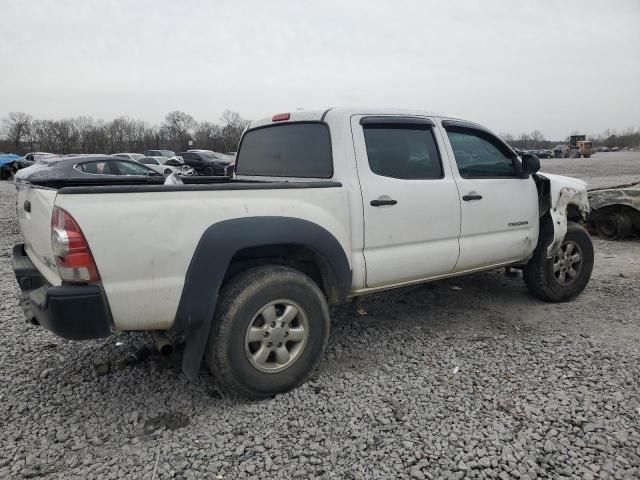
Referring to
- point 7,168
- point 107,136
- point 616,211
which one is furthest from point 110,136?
point 616,211

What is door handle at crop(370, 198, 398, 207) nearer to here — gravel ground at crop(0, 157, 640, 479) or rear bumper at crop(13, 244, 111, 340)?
Answer: gravel ground at crop(0, 157, 640, 479)

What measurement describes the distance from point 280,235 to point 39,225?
4.58ft

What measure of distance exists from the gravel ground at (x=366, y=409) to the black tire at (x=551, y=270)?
409mm

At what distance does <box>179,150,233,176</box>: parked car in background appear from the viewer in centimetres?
2597

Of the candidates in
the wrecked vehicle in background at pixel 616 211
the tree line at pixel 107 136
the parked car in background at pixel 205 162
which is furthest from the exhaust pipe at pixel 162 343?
the tree line at pixel 107 136

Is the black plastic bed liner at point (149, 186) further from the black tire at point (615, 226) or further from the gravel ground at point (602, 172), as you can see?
the gravel ground at point (602, 172)

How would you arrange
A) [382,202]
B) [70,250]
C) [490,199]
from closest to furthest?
1. [70,250]
2. [382,202]
3. [490,199]

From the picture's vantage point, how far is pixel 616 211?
27.6 ft

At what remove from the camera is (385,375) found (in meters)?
3.39

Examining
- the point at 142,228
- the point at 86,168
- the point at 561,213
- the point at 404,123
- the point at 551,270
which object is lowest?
the point at 551,270

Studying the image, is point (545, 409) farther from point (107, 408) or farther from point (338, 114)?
point (107, 408)

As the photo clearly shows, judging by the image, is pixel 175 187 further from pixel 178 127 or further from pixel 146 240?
pixel 178 127

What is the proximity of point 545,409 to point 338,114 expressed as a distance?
2399 mm

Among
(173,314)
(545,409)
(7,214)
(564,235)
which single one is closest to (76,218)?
(173,314)
